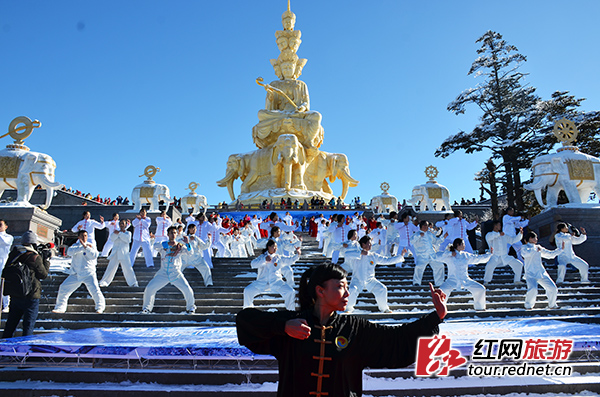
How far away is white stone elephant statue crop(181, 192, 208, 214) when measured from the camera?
24188 mm

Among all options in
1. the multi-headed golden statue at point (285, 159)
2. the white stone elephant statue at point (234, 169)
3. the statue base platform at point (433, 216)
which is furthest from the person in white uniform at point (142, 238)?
the white stone elephant statue at point (234, 169)

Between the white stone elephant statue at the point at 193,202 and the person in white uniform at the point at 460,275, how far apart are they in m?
17.7

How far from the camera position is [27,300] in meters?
5.84

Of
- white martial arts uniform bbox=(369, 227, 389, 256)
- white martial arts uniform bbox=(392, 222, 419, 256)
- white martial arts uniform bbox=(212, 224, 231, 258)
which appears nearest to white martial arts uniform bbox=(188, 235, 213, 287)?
white martial arts uniform bbox=(212, 224, 231, 258)

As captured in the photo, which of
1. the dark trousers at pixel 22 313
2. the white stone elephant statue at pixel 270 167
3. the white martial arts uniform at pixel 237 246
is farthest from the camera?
the white stone elephant statue at pixel 270 167

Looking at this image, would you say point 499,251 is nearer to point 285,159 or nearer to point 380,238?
point 380,238

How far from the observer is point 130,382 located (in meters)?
4.70

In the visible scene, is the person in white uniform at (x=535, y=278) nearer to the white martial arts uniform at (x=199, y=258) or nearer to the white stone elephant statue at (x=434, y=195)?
the white martial arts uniform at (x=199, y=258)

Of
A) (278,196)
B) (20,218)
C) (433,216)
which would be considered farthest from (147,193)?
(433,216)

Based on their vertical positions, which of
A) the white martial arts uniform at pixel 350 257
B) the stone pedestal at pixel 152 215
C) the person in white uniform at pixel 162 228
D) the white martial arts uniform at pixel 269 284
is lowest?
the white martial arts uniform at pixel 269 284

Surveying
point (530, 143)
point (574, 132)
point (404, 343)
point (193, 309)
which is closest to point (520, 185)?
point (530, 143)

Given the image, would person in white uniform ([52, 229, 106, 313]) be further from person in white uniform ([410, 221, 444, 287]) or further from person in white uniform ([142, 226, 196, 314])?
person in white uniform ([410, 221, 444, 287])

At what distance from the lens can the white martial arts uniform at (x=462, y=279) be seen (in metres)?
7.59

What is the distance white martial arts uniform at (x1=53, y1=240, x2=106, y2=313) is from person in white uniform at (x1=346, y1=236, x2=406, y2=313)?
3880mm
